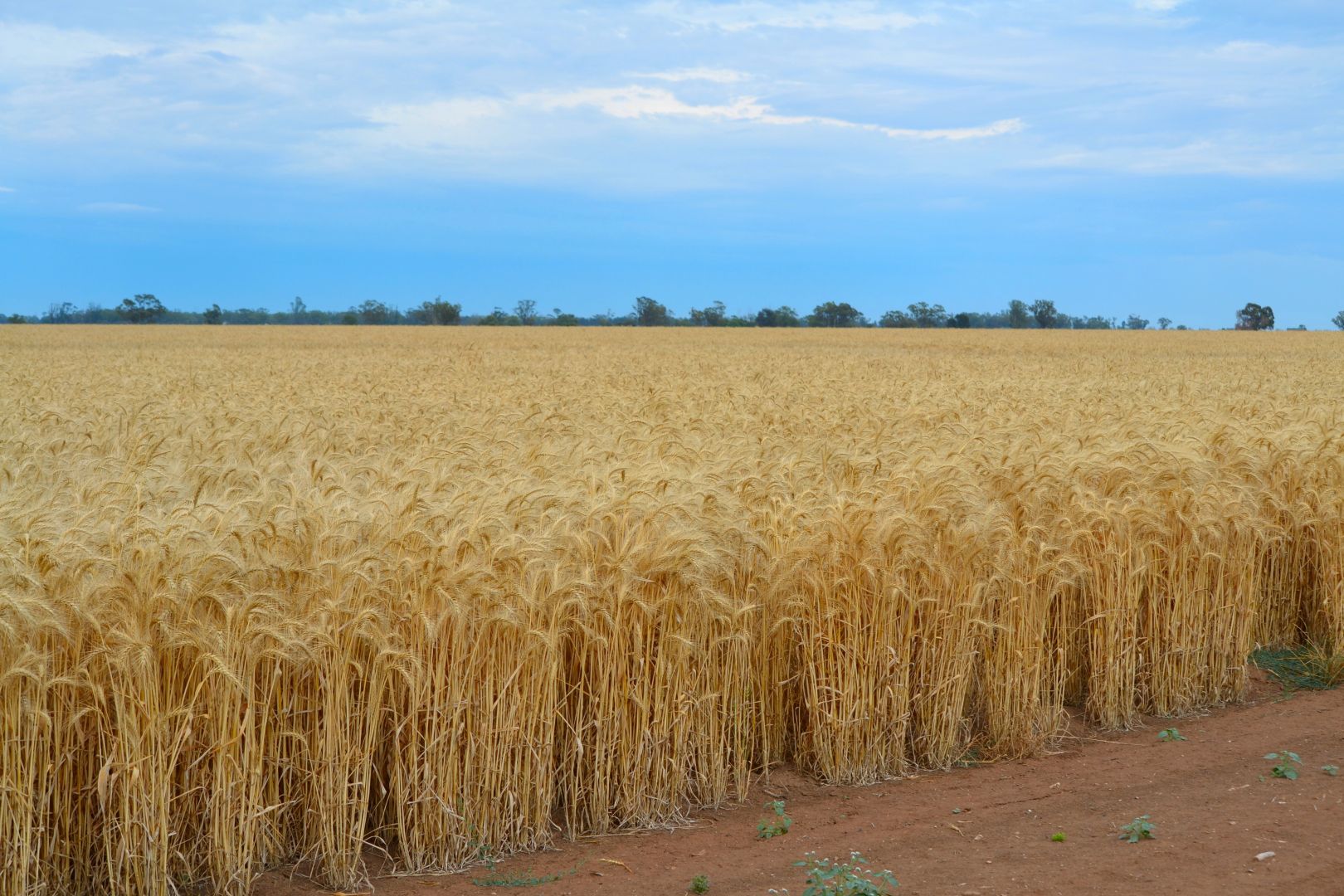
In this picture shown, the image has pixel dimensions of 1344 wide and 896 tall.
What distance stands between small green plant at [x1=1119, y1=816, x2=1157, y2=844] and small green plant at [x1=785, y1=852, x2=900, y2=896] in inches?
42.1

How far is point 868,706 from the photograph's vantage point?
479cm

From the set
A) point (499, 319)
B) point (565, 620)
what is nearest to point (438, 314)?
point (499, 319)

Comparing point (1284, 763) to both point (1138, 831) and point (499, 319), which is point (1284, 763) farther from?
point (499, 319)

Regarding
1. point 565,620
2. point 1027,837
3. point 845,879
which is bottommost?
point 1027,837

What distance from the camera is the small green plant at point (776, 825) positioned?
4.26 metres

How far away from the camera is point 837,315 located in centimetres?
9144

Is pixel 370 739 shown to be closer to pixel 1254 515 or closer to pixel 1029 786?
pixel 1029 786

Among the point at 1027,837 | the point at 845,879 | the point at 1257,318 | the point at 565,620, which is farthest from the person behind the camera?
the point at 1257,318

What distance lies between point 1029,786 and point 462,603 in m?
2.71

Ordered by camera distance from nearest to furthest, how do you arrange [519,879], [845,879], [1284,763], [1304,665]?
[845,879]
[519,879]
[1284,763]
[1304,665]

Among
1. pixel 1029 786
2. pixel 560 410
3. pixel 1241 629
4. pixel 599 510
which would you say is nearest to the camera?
pixel 599 510

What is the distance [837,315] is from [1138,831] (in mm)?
88945

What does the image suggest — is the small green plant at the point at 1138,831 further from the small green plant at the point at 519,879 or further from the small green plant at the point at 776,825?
the small green plant at the point at 519,879

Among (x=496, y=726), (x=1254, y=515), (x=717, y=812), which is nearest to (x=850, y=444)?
(x=1254, y=515)
